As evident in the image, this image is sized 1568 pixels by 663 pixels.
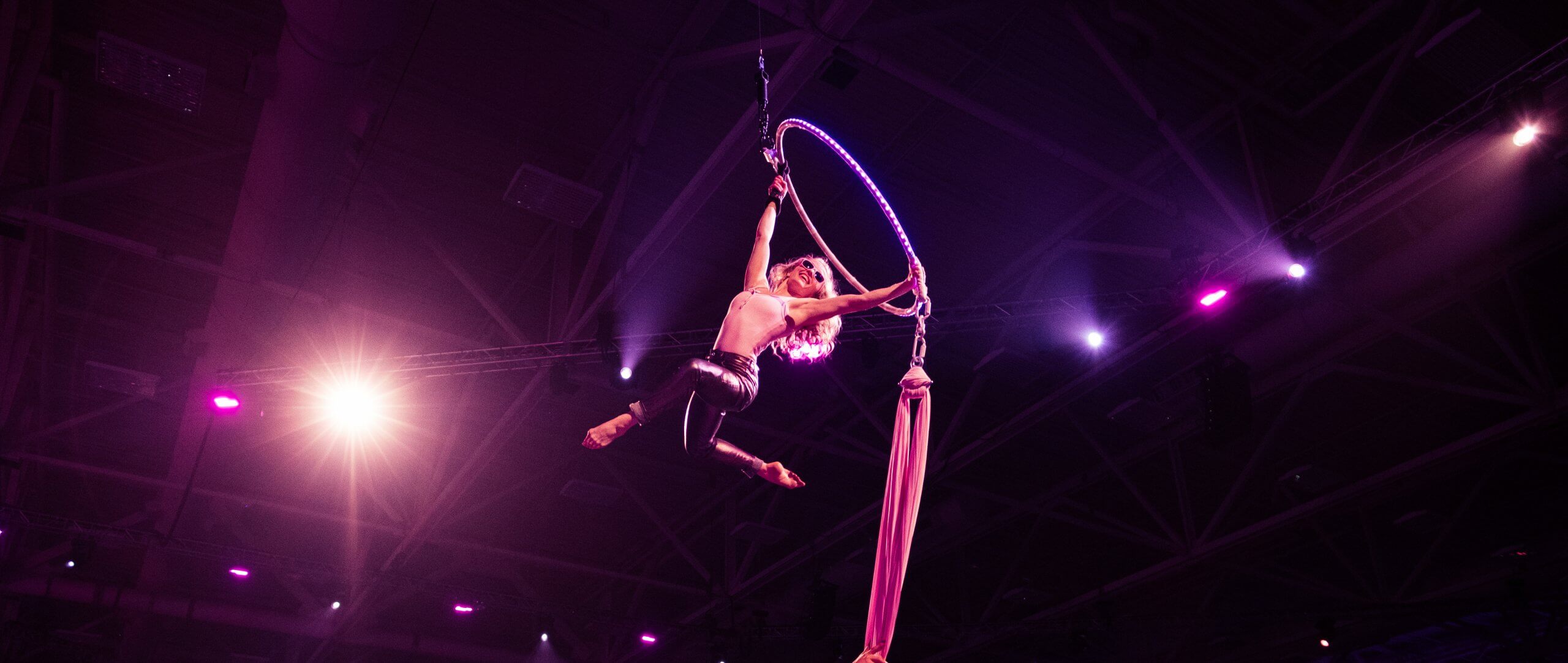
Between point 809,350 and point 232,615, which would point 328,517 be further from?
point 809,350

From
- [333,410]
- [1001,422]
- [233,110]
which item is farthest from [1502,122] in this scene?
[333,410]

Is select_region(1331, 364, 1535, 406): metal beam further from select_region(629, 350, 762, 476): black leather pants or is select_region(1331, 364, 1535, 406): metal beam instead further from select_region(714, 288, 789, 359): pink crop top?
select_region(629, 350, 762, 476): black leather pants

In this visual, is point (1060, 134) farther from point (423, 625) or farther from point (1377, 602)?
point (423, 625)

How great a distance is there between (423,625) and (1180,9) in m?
18.0

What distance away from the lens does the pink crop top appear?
503 centimetres

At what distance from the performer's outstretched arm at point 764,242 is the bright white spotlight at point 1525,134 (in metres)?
5.58

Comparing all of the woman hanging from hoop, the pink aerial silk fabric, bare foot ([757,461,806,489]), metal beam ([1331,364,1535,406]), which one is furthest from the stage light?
metal beam ([1331,364,1535,406])

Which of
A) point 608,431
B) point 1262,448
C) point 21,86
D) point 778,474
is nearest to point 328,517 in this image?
point 21,86

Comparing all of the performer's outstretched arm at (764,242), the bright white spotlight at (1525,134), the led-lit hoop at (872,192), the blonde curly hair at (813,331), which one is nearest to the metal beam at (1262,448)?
the bright white spotlight at (1525,134)

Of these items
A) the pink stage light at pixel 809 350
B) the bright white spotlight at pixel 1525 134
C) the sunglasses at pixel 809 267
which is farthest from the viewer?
the bright white spotlight at pixel 1525 134

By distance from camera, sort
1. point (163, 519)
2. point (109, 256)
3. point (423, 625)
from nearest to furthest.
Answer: point (109, 256)
point (163, 519)
point (423, 625)

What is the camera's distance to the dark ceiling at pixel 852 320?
8.27 m

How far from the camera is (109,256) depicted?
11.5 m

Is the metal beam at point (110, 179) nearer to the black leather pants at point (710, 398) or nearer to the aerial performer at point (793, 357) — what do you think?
the aerial performer at point (793, 357)
